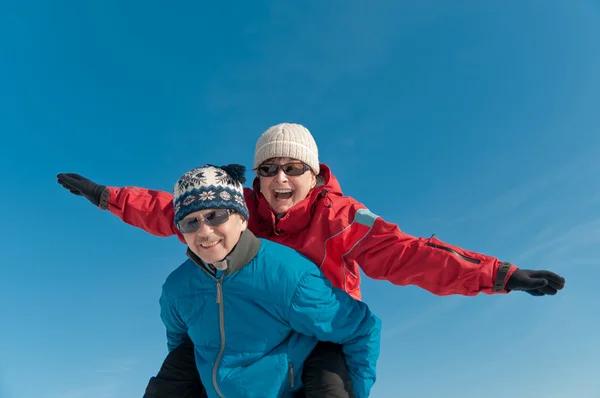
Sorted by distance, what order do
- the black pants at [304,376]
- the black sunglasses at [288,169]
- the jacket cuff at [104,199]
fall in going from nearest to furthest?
the black pants at [304,376] < the black sunglasses at [288,169] < the jacket cuff at [104,199]

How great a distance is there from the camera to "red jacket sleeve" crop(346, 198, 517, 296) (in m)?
4.30

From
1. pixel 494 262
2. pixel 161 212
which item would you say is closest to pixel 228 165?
pixel 161 212

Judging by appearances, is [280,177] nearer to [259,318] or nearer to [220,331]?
[259,318]

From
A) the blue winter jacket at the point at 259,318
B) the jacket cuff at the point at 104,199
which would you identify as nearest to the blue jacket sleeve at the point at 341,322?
the blue winter jacket at the point at 259,318

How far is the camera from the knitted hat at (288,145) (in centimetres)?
546

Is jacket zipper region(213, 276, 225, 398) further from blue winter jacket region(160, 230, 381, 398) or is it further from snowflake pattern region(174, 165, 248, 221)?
snowflake pattern region(174, 165, 248, 221)

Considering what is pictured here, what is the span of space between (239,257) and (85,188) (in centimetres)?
260

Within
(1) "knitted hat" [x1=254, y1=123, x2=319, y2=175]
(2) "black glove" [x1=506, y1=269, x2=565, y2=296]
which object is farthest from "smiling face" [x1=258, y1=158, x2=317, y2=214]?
(2) "black glove" [x1=506, y1=269, x2=565, y2=296]

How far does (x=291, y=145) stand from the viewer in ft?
18.0

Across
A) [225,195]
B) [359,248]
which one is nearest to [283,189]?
[359,248]

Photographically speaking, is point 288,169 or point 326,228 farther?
point 288,169

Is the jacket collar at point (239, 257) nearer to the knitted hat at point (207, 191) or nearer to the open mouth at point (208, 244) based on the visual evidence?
the open mouth at point (208, 244)

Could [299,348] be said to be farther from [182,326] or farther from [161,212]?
[161,212]

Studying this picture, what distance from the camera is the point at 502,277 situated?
423 centimetres
